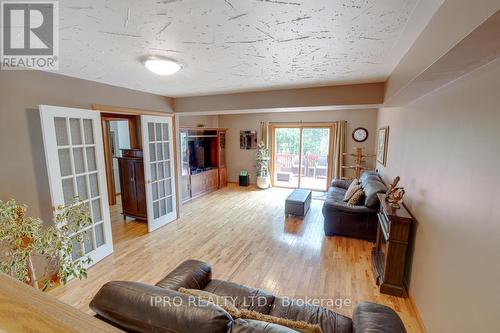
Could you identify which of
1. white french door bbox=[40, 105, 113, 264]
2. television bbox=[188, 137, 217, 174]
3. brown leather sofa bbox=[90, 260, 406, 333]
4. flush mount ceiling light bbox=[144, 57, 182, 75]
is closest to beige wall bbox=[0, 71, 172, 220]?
white french door bbox=[40, 105, 113, 264]

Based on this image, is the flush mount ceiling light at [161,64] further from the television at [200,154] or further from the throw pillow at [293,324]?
the television at [200,154]

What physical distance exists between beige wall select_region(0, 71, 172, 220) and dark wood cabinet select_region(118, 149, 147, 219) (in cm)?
154

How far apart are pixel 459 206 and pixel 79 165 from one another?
12.2 ft

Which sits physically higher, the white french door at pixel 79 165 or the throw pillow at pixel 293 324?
the white french door at pixel 79 165

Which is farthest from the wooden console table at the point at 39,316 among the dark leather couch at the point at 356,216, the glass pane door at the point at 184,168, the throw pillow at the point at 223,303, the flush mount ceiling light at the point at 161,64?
the glass pane door at the point at 184,168

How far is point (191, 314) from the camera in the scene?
1.00 meters

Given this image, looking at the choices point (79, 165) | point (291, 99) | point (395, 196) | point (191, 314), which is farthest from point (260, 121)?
point (191, 314)

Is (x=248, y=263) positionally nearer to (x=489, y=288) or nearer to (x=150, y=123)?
(x=489, y=288)

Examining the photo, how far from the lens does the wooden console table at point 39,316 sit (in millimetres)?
500

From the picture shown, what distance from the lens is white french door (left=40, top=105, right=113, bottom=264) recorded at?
2.32m

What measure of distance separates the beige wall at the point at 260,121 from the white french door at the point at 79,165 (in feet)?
15.1

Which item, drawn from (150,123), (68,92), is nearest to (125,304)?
(68,92)

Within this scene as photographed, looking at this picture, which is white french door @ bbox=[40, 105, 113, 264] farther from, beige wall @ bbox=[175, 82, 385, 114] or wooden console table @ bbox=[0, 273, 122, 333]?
wooden console table @ bbox=[0, 273, 122, 333]

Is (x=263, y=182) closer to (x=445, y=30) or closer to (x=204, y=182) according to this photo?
(x=204, y=182)
